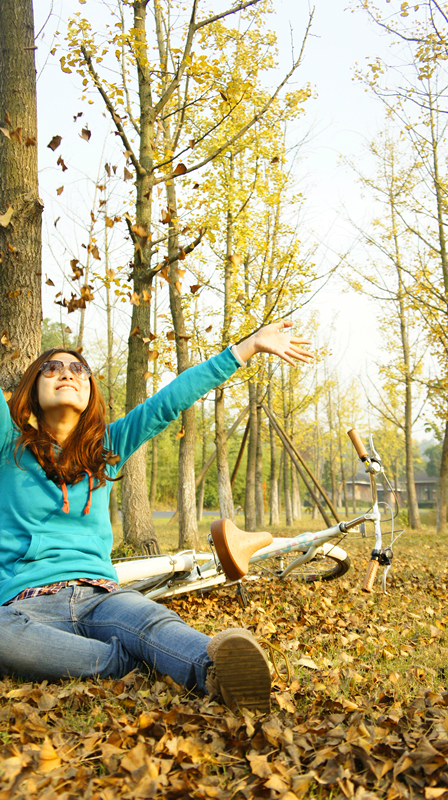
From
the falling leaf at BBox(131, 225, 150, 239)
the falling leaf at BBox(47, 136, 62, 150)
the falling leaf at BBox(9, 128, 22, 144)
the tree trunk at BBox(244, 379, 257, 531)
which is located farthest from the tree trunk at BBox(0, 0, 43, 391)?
the tree trunk at BBox(244, 379, 257, 531)

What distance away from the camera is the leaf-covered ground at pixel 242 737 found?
1.60 metres

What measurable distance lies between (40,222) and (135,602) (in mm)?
3128

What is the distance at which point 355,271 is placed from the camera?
53.5ft

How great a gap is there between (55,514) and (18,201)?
268cm

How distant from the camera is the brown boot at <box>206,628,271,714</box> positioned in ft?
6.45

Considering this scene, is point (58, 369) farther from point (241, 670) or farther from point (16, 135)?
point (16, 135)

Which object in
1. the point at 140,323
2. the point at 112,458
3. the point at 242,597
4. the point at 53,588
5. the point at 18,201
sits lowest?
the point at 242,597

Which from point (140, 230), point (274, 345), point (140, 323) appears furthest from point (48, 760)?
point (140, 323)

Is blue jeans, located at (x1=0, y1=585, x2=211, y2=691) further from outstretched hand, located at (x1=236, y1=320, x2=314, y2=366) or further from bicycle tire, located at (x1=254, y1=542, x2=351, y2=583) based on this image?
bicycle tire, located at (x1=254, y1=542, x2=351, y2=583)

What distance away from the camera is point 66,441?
9.82 feet

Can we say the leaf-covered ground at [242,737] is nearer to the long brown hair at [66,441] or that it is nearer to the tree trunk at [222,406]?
the long brown hair at [66,441]

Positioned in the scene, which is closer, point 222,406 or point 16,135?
point 16,135

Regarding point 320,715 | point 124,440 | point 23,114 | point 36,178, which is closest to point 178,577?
point 124,440

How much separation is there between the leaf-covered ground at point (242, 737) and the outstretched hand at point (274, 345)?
1.55 meters
